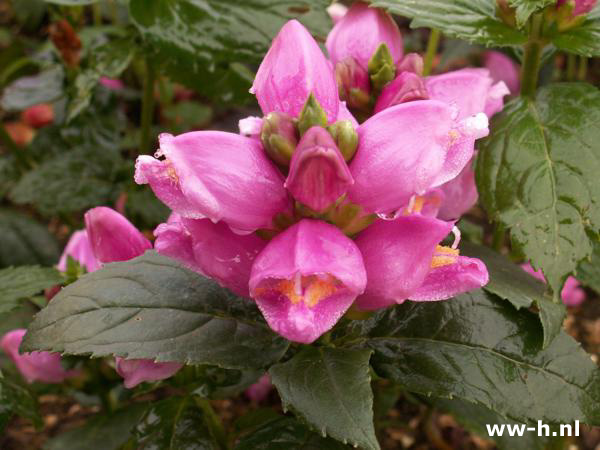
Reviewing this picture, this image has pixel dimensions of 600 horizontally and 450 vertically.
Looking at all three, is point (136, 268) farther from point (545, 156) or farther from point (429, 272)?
point (545, 156)

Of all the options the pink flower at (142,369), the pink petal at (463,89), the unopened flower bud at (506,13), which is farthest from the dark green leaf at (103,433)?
the unopened flower bud at (506,13)

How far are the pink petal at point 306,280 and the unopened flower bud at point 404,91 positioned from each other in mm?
200

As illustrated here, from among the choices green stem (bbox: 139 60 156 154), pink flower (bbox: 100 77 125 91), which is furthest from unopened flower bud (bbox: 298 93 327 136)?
pink flower (bbox: 100 77 125 91)

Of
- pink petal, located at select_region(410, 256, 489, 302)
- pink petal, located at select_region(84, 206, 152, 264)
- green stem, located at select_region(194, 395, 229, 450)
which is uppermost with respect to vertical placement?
pink petal, located at select_region(410, 256, 489, 302)

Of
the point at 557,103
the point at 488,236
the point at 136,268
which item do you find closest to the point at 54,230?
the point at 488,236

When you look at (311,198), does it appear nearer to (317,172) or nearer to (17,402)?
(317,172)

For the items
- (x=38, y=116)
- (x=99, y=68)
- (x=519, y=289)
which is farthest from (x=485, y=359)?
(x=38, y=116)

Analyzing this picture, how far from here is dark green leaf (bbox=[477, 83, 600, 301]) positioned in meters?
0.92

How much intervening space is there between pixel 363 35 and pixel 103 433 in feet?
2.45

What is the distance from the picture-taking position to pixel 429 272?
789 millimetres

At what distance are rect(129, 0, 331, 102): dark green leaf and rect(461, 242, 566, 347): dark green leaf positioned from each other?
452mm

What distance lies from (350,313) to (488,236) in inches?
51.1

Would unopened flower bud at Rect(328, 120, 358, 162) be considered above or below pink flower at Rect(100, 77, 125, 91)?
above

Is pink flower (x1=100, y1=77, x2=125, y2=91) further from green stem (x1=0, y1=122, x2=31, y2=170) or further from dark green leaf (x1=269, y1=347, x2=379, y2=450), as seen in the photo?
dark green leaf (x1=269, y1=347, x2=379, y2=450)
